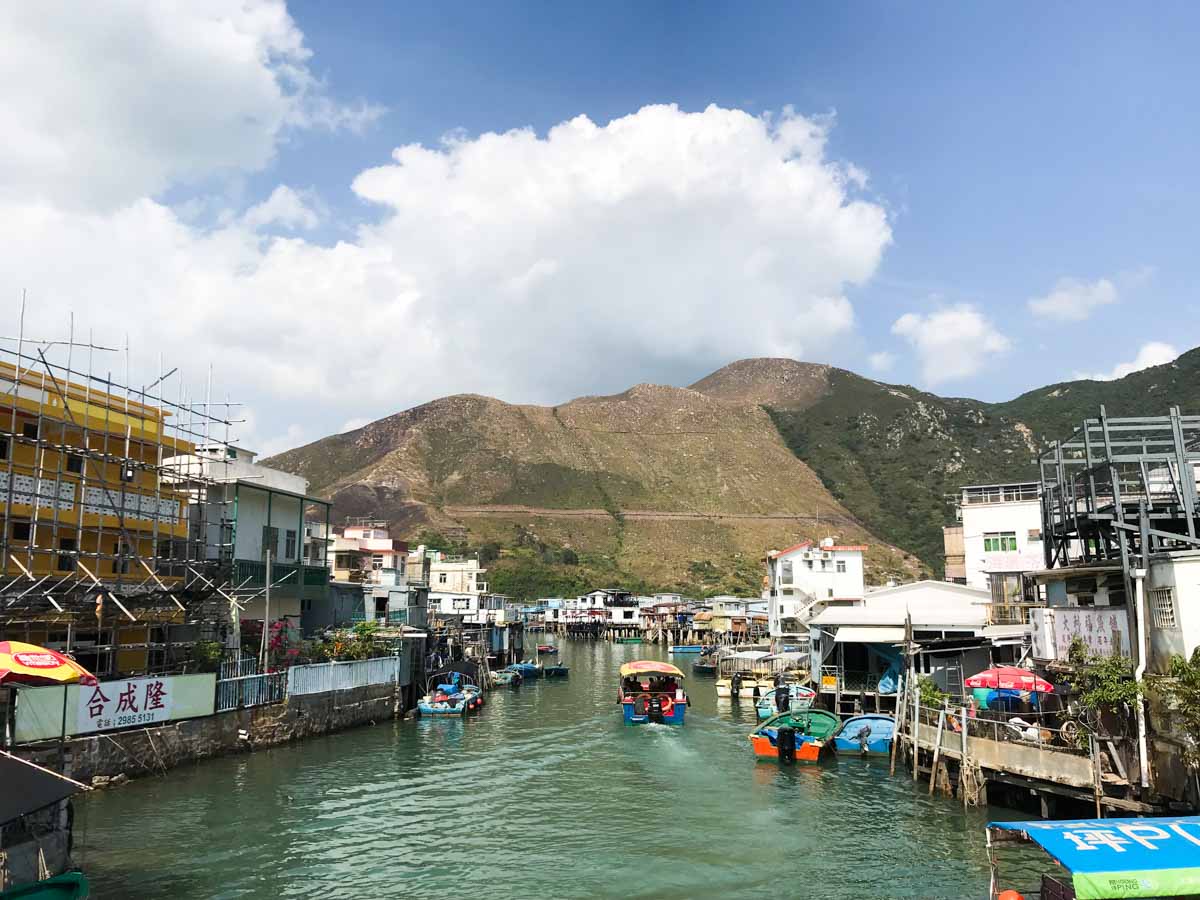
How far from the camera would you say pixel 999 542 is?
53.0 m

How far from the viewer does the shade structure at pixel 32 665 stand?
55.1ft

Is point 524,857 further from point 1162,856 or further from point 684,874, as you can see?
point 1162,856

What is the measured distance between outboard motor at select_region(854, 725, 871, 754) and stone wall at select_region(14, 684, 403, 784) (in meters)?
24.7

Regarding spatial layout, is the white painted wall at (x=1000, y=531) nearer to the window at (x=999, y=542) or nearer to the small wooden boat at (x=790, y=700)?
the window at (x=999, y=542)

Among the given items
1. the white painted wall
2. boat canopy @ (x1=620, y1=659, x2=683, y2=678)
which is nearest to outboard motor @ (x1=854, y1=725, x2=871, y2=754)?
boat canopy @ (x1=620, y1=659, x2=683, y2=678)

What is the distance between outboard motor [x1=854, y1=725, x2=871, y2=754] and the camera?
119 feet

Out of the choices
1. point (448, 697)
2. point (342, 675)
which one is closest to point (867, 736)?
point (448, 697)

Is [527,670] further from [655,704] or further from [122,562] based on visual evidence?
[122,562]

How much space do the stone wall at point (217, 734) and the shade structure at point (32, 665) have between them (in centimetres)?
704

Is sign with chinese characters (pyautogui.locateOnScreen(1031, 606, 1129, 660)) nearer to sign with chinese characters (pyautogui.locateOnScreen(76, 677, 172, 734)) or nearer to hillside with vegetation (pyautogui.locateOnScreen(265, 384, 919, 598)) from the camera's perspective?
sign with chinese characters (pyautogui.locateOnScreen(76, 677, 172, 734))

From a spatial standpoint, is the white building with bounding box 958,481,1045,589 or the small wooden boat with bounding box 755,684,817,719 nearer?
the small wooden boat with bounding box 755,684,817,719

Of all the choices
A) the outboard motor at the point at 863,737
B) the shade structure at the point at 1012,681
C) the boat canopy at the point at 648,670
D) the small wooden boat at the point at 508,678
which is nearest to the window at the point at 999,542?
the outboard motor at the point at 863,737

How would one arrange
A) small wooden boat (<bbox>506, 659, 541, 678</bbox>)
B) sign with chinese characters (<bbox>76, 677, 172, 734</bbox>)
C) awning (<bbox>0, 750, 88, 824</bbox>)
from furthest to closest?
1. small wooden boat (<bbox>506, 659, 541, 678</bbox>)
2. sign with chinese characters (<bbox>76, 677, 172, 734</bbox>)
3. awning (<bbox>0, 750, 88, 824</bbox>)

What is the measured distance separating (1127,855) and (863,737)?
83.1 ft
